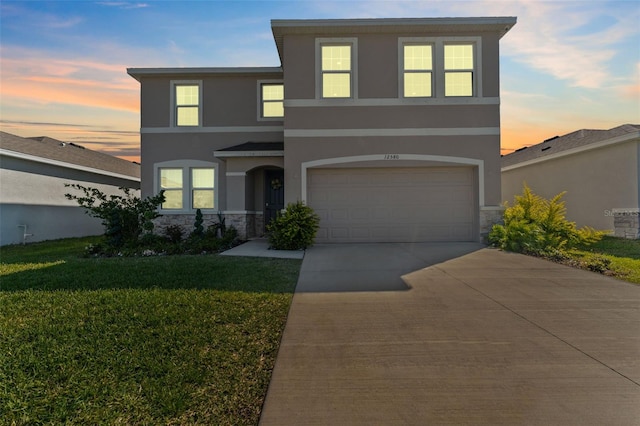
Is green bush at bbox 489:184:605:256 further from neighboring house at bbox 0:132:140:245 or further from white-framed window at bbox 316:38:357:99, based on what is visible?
neighboring house at bbox 0:132:140:245

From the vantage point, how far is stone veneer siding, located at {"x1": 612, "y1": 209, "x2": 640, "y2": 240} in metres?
11.8

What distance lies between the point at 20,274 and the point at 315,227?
21.9 ft

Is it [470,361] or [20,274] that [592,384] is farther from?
[20,274]

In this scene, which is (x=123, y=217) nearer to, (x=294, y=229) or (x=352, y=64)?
(x=294, y=229)

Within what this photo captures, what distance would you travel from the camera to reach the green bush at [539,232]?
8875 mm

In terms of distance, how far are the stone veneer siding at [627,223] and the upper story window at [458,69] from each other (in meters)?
7.03

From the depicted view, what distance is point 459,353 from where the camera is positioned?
3518 millimetres

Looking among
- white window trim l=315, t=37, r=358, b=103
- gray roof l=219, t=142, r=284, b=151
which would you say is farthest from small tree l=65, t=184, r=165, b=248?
white window trim l=315, t=37, r=358, b=103

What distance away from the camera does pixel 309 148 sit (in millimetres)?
10797

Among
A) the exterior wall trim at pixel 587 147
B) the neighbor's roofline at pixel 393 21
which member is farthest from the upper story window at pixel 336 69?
the exterior wall trim at pixel 587 147

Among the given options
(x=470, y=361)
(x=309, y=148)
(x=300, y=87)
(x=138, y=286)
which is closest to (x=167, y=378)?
(x=470, y=361)

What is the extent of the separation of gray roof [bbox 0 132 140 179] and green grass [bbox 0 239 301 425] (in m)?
10.2

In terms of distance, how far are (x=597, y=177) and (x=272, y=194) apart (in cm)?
1235

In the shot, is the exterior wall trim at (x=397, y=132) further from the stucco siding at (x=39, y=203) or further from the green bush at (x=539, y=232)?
the stucco siding at (x=39, y=203)
